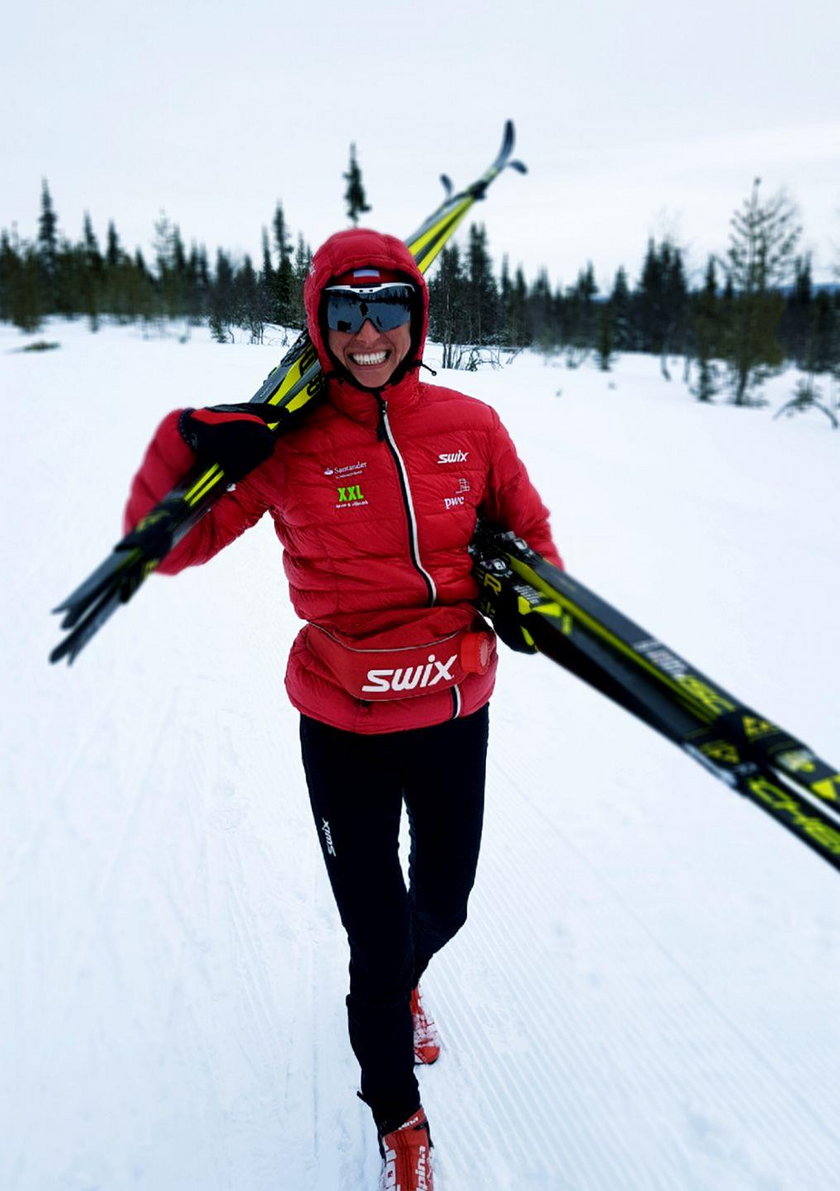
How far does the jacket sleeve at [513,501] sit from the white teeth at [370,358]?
1.33ft

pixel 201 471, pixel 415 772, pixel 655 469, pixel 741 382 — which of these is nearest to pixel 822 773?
pixel 415 772

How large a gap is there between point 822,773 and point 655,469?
9.85 m

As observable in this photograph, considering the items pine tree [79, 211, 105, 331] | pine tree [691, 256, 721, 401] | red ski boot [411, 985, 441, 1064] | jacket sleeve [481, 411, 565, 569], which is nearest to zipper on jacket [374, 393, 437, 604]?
jacket sleeve [481, 411, 565, 569]

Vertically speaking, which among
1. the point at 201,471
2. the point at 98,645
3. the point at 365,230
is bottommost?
the point at 98,645

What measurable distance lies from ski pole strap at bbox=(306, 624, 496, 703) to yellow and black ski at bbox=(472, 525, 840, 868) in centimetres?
13

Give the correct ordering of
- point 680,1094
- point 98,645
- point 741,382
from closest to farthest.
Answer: point 680,1094, point 98,645, point 741,382

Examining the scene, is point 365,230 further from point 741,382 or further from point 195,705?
point 741,382

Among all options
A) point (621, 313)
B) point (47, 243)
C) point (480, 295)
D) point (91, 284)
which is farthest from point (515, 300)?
point (47, 243)

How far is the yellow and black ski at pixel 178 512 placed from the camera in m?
1.34

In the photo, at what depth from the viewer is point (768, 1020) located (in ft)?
8.57

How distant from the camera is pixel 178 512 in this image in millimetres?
1570

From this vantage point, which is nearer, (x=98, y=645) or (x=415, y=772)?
(x=415, y=772)

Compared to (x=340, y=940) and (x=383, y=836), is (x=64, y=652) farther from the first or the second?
(x=340, y=940)

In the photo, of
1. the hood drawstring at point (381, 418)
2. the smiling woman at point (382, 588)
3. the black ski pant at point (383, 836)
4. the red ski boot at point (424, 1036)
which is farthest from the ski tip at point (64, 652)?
the red ski boot at point (424, 1036)
